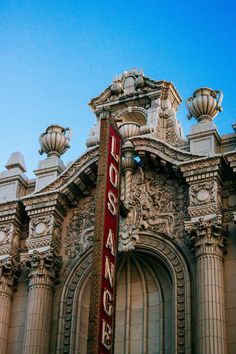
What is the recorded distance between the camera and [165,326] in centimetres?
2166

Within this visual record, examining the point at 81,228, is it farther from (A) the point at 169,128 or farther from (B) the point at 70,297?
(A) the point at 169,128

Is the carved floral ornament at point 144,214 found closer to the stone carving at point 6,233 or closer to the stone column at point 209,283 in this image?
the stone column at point 209,283

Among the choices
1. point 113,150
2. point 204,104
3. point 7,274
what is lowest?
point 7,274

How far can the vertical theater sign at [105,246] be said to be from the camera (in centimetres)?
1744

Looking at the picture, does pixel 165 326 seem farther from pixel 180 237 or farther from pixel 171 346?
pixel 180 237

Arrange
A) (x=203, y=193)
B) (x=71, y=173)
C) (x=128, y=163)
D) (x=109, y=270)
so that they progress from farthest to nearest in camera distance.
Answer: (x=71, y=173) < (x=128, y=163) < (x=203, y=193) < (x=109, y=270)

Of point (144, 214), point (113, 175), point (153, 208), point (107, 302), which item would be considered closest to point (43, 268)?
point (144, 214)

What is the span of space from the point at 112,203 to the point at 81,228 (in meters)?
4.50

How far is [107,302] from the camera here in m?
18.0

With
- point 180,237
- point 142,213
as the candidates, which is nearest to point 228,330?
point 180,237

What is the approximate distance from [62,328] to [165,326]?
2999 mm

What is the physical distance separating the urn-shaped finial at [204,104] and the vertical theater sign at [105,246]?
325cm

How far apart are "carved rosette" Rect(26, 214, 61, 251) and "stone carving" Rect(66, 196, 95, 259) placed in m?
0.37

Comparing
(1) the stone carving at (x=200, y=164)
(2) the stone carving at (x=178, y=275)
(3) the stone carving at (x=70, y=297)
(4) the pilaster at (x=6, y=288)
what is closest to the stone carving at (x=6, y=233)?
(4) the pilaster at (x=6, y=288)
